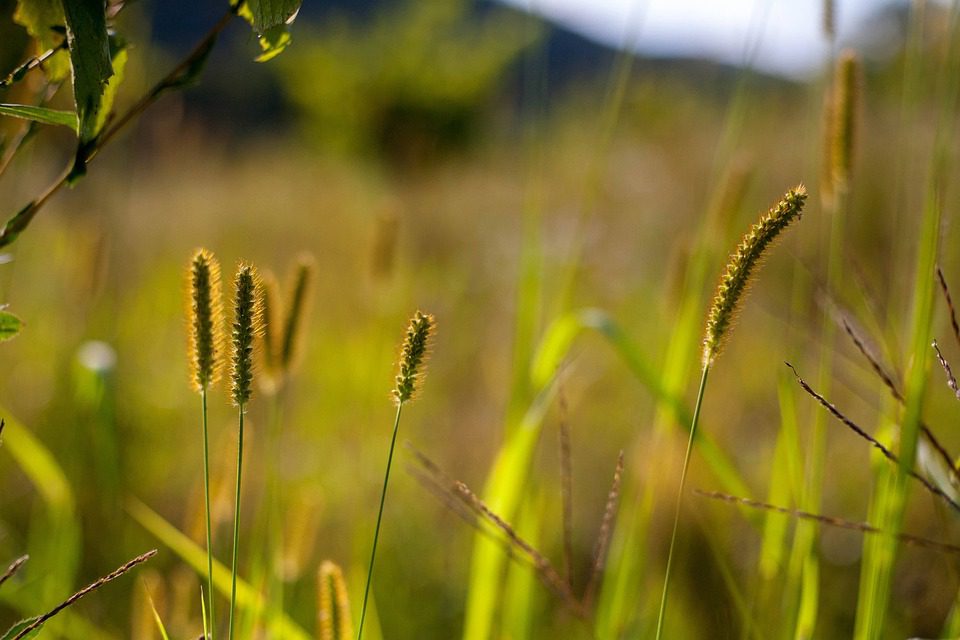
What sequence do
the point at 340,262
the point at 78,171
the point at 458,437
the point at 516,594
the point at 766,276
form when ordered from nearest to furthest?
the point at 78,171
the point at 516,594
the point at 458,437
the point at 766,276
the point at 340,262

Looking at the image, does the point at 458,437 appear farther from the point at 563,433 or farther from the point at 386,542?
the point at 563,433

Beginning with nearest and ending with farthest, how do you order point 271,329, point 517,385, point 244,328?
point 244,328, point 271,329, point 517,385

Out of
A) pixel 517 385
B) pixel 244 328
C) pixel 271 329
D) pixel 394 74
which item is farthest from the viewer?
pixel 394 74

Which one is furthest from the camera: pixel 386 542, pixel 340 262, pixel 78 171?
pixel 340 262

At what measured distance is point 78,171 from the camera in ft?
1.53

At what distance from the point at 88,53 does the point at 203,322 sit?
15 cm

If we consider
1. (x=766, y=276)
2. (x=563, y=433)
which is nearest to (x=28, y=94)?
(x=563, y=433)

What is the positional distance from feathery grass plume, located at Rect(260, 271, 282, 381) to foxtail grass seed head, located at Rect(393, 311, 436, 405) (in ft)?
0.78

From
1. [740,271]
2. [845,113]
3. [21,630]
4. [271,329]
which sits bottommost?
[21,630]

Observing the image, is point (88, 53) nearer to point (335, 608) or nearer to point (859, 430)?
point (335, 608)

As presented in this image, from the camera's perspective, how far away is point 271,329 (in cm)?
68

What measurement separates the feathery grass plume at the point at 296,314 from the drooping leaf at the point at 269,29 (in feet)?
0.72

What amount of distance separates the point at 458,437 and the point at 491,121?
1128 centimetres

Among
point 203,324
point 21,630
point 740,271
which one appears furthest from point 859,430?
point 21,630
